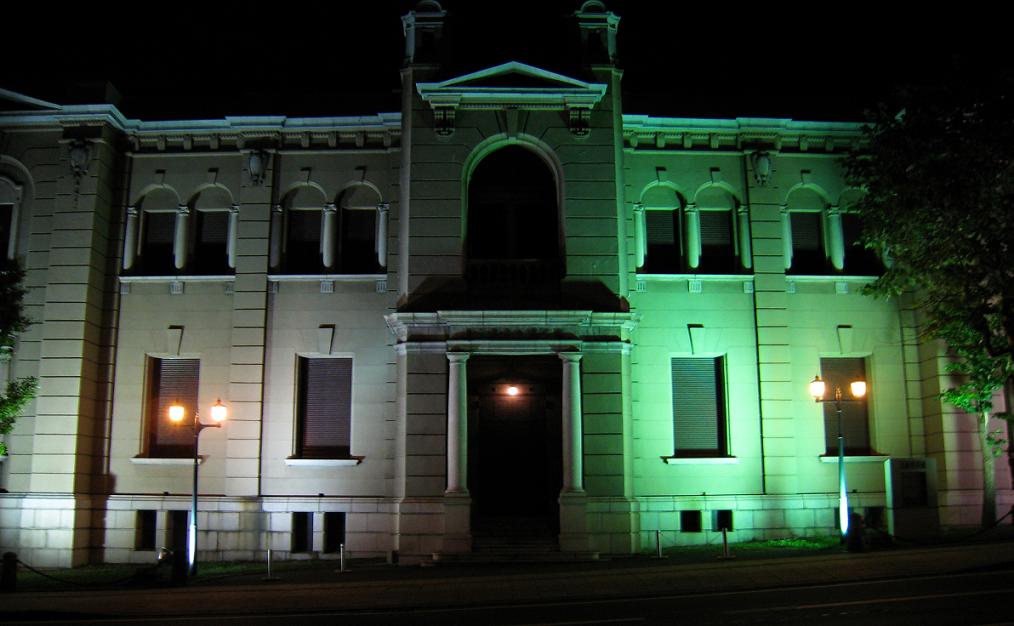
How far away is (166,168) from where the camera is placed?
27828 millimetres

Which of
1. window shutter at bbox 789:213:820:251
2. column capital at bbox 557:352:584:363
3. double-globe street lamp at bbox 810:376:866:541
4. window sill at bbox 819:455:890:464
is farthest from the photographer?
window shutter at bbox 789:213:820:251

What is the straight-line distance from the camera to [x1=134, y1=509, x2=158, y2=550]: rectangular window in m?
25.8

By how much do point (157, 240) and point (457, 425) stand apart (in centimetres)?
1190

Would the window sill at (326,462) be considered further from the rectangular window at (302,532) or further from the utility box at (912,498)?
the utility box at (912,498)

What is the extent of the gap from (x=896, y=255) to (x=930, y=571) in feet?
32.1

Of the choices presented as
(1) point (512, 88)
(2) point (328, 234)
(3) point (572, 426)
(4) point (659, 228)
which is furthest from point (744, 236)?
(2) point (328, 234)

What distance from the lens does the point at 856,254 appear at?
28.3 metres

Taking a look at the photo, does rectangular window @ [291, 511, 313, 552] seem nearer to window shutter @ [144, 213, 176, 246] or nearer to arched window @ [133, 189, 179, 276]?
arched window @ [133, 189, 179, 276]

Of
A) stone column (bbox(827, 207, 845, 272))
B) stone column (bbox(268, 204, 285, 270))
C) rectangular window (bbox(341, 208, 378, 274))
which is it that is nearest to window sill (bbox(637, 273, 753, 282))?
stone column (bbox(827, 207, 845, 272))

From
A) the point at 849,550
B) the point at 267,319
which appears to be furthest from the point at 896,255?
the point at 267,319

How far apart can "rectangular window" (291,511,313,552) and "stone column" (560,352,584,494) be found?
788cm

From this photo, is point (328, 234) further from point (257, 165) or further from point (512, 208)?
point (512, 208)

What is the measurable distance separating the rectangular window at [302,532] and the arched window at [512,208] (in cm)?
916

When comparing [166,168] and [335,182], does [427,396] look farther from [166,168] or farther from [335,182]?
[166,168]
